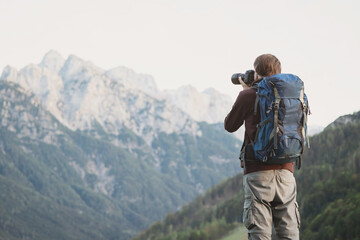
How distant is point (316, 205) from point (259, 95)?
73287mm

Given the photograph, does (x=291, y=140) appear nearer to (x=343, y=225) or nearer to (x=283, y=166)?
(x=283, y=166)

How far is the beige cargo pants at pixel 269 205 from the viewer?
22.8ft

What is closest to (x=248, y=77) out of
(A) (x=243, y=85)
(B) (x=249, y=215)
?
(A) (x=243, y=85)

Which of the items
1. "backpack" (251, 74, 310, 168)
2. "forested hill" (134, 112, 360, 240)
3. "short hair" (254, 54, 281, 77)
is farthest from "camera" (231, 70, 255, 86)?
"forested hill" (134, 112, 360, 240)

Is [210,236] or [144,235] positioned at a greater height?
[210,236]

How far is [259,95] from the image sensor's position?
23.2ft

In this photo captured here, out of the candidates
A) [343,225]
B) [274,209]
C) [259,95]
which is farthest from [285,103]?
[343,225]

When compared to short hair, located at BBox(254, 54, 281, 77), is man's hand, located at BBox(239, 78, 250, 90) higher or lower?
lower

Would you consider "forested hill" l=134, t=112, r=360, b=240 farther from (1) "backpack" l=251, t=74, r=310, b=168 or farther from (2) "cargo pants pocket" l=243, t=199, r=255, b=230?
(1) "backpack" l=251, t=74, r=310, b=168

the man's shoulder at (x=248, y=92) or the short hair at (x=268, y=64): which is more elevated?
the short hair at (x=268, y=64)

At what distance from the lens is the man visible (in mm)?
6969

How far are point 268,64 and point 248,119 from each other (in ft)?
2.78

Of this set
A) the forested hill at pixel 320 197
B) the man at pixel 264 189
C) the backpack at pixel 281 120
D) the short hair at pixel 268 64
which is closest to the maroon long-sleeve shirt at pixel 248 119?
the man at pixel 264 189

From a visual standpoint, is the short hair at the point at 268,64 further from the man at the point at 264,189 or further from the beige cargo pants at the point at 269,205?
the beige cargo pants at the point at 269,205
